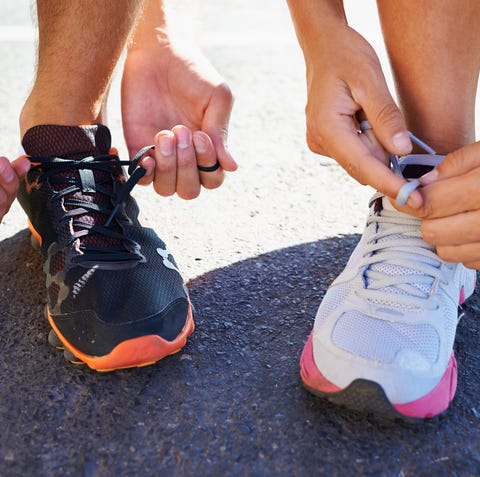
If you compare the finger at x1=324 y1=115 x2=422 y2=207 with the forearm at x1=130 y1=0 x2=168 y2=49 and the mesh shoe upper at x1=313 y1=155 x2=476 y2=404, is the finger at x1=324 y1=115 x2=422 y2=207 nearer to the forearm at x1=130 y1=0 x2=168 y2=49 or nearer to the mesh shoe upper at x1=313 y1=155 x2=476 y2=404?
the mesh shoe upper at x1=313 y1=155 x2=476 y2=404

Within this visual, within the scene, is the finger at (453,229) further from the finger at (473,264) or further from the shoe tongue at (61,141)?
the shoe tongue at (61,141)

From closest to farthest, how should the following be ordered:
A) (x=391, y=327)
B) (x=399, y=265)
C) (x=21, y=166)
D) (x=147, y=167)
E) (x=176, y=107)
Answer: (x=391, y=327)
(x=399, y=265)
(x=21, y=166)
(x=147, y=167)
(x=176, y=107)

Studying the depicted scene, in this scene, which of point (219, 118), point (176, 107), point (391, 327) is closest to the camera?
point (391, 327)

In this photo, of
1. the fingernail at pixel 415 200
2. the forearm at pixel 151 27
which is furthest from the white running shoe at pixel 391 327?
the forearm at pixel 151 27

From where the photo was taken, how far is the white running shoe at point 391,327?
3.30ft

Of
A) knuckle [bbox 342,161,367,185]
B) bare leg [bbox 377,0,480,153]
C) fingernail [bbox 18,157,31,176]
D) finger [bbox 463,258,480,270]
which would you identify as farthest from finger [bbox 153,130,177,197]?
finger [bbox 463,258,480,270]

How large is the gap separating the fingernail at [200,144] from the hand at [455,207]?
47cm

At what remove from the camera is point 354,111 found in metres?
1.20

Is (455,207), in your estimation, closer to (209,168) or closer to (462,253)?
(462,253)

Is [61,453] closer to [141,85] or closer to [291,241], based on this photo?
[291,241]

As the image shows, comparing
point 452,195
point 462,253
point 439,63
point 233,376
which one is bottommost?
point 233,376

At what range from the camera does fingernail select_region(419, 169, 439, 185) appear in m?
1.13

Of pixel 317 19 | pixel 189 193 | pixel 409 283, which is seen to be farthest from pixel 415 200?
pixel 189 193

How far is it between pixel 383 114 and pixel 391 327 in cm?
37
